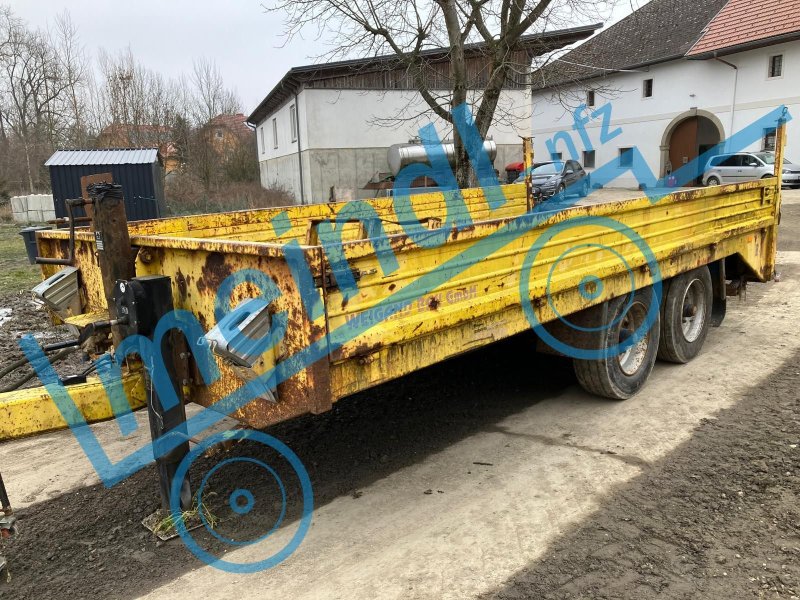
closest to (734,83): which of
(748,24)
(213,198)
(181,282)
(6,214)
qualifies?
(748,24)

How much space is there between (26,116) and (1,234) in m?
17.2

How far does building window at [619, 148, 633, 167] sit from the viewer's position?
30375 millimetres

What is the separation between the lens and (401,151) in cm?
2027

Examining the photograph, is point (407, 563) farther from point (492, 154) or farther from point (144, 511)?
point (492, 154)

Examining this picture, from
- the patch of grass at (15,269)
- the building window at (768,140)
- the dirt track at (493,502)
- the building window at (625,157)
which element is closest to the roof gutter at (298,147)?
the patch of grass at (15,269)

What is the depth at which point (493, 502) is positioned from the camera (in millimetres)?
3367

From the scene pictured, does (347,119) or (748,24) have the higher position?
(748,24)

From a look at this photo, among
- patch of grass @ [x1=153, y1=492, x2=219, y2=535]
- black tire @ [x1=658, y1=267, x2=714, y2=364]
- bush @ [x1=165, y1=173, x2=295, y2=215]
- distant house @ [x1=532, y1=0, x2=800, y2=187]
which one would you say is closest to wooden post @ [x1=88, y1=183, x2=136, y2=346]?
patch of grass @ [x1=153, y1=492, x2=219, y2=535]

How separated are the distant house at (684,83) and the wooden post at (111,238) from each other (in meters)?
20.3

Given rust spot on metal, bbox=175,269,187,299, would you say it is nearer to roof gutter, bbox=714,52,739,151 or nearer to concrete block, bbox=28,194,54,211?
concrete block, bbox=28,194,54,211

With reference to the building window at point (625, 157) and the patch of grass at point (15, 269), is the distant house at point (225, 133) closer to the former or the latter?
the patch of grass at point (15, 269)

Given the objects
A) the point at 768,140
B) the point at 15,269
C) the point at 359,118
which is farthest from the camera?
the point at 768,140

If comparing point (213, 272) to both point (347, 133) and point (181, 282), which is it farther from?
point (347, 133)

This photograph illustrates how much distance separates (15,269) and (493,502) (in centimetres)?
1131
